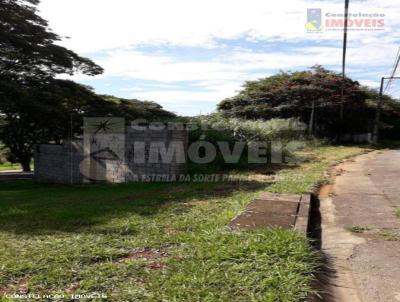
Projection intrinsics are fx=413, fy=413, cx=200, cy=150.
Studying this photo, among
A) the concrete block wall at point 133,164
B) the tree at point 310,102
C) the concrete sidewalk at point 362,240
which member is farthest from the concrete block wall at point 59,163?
the tree at point 310,102

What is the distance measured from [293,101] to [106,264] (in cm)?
1938

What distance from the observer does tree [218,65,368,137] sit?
21.4m

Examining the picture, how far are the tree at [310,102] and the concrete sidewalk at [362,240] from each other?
14.1m

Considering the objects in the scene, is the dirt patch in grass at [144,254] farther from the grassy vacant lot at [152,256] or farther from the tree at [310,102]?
the tree at [310,102]

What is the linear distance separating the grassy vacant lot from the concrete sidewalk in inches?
13.1

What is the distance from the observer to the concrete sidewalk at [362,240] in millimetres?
3055

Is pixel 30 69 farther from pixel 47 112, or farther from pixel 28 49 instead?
pixel 47 112

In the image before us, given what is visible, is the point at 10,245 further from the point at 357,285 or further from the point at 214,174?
the point at 214,174

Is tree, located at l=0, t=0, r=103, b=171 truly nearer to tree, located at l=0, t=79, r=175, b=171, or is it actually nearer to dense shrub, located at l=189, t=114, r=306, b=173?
tree, located at l=0, t=79, r=175, b=171

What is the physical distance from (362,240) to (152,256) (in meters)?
2.13

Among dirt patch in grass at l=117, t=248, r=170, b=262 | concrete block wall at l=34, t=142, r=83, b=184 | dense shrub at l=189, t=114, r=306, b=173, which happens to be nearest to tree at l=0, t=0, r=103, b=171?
concrete block wall at l=34, t=142, r=83, b=184

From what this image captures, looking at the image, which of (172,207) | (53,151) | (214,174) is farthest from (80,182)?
(172,207)

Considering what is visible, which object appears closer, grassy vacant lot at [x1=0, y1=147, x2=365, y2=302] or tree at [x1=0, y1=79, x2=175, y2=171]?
grassy vacant lot at [x1=0, y1=147, x2=365, y2=302]

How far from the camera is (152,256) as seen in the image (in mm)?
3523
